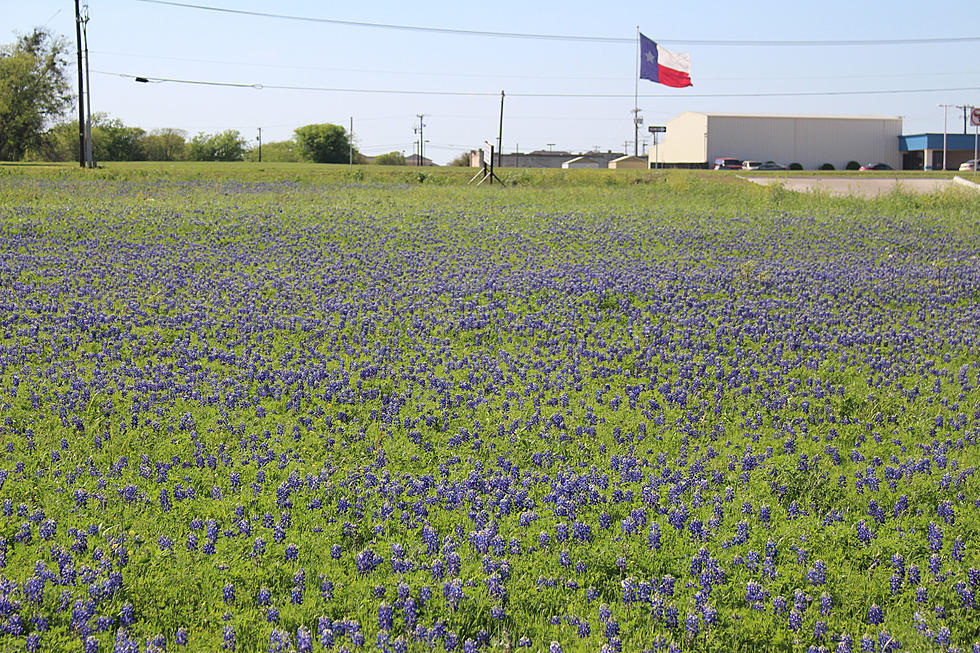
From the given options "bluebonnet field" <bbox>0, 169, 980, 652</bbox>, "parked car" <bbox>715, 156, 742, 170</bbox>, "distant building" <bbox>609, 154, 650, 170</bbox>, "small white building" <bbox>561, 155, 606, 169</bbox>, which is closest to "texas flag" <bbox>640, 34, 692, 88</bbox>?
"parked car" <bbox>715, 156, 742, 170</bbox>

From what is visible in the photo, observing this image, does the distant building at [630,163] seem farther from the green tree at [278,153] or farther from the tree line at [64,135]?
the green tree at [278,153]

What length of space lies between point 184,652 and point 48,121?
241 ft

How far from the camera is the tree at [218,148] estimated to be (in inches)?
4321

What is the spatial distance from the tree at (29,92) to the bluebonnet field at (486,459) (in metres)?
57.5

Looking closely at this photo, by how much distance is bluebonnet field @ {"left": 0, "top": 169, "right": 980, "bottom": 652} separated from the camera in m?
4.11

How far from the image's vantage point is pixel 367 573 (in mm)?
4422

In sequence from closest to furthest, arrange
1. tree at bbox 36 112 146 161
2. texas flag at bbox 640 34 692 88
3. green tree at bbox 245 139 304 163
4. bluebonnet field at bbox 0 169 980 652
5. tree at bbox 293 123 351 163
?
bluebonnet field at bbox 0 169 980 652 → texas flag at bbox 640 34 692 88 → tree at bbox 36 112 146 161 → tree at bbox 293 123 351 163 → green tree at bbox 245 139 304 163

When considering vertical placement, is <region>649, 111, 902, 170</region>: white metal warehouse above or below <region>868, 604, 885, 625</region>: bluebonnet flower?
above

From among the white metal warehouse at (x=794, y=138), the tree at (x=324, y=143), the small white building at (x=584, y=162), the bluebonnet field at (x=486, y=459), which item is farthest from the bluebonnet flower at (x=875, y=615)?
the tree at (x=324, y=143)

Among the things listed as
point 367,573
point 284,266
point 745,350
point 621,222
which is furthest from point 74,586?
point 621,222

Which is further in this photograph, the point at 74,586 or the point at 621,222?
the point at 621,222

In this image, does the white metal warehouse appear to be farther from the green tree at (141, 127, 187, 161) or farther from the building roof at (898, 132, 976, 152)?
the green tree at (141, 127, 187, 161)

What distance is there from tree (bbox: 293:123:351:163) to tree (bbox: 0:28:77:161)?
43.4m

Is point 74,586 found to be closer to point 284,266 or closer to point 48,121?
point 284,266
